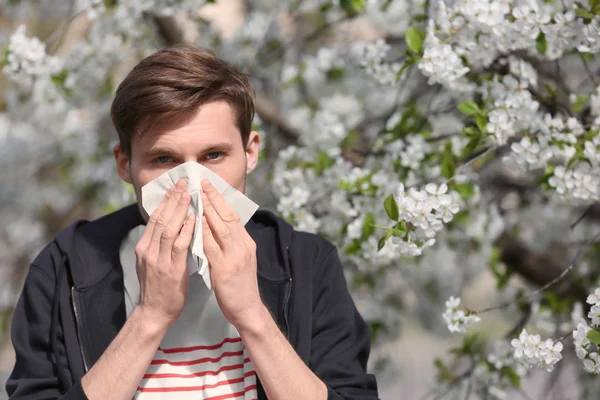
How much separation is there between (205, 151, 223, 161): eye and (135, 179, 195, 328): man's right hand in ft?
0.47

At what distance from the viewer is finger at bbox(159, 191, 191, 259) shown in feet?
5.11

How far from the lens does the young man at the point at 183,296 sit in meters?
1.58

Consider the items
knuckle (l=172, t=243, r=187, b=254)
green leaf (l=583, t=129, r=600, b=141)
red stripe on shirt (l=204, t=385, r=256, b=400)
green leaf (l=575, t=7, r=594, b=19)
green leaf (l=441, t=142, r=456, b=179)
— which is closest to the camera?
knuckle (l=172, t=243, r=187, b=254)

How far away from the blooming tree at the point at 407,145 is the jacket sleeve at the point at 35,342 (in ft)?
2.63

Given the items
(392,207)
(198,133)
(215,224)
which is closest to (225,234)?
(215,224)

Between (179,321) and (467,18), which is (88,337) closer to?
(179,321)

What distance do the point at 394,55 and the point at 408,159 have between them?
38.3 inches

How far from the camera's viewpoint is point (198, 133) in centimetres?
169

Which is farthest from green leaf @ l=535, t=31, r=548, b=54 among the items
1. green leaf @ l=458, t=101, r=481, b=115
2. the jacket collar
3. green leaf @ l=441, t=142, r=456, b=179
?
the jacket collar

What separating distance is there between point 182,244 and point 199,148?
239 millimetres

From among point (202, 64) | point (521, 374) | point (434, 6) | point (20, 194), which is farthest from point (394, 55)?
point (20, 194)

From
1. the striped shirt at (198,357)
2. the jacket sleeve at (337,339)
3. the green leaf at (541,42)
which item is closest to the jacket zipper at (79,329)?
the striped shirt at (198,357)

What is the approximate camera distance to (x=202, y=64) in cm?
175

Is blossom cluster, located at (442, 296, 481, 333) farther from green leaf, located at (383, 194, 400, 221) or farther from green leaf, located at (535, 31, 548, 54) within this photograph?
green leaf, located at (535, 31, 548, 54)
